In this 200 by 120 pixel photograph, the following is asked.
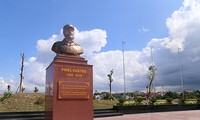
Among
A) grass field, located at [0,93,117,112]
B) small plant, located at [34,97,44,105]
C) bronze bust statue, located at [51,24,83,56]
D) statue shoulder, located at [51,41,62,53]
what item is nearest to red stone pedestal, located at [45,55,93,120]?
bronze bust statue, located at [51,24,83,56]

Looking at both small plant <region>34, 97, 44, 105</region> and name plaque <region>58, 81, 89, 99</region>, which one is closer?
name plaque <region>58, 81, 89, 99</region>

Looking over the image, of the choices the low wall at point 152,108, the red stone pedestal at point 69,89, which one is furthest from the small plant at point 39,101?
the red stone pedestal at point 69,89

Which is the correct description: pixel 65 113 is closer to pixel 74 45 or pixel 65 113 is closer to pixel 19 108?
pixel 74 45

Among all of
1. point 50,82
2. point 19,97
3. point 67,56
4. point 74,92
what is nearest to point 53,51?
point 67,56

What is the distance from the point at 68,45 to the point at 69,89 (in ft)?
6.27

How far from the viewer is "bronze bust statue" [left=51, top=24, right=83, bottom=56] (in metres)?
9.20

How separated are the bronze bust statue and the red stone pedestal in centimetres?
34

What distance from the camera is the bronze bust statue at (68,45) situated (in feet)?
30.2

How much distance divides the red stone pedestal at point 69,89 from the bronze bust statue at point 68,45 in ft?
1.11

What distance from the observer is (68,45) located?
9.35 meters

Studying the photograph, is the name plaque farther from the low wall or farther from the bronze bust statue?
the low wall

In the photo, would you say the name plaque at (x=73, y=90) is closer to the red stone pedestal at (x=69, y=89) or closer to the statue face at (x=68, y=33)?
the red stone pedestal at (x=69, y=89)

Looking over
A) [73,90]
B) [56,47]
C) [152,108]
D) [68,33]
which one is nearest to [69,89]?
[73,90]

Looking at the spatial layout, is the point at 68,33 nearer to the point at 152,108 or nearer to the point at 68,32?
the point at 68,32
